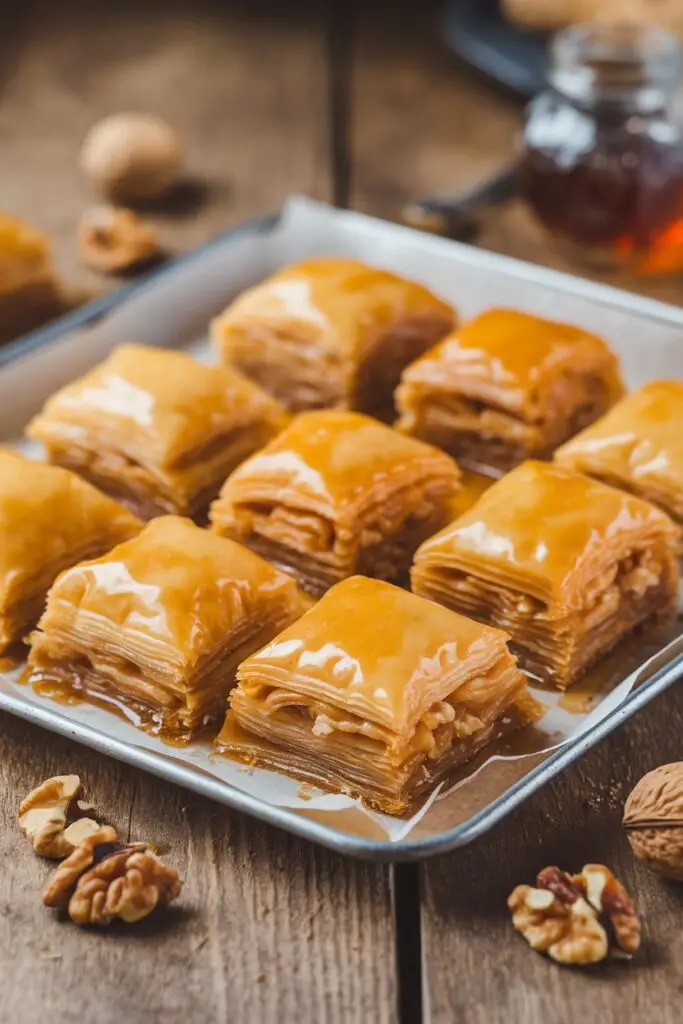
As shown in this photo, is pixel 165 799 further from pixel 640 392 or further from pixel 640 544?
pixel 640 392

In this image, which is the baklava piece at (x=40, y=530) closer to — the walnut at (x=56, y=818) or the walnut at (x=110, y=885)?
the walnut at (x=56, y=818)

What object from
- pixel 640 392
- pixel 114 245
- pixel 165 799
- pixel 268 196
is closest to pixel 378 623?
pixel 165 799

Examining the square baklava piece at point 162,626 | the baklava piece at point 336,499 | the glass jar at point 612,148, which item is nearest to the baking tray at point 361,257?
the square baklava piece at point 162,626

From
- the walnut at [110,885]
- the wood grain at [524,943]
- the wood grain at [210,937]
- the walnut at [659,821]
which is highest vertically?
the walnut at [659,821]

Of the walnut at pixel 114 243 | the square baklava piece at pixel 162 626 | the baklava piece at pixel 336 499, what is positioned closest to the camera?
the square baklava piece at pixel 162 626

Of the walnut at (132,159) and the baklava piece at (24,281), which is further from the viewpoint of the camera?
the walnut at (132,159)

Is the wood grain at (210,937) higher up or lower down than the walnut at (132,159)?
lower down
